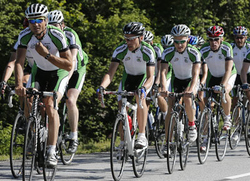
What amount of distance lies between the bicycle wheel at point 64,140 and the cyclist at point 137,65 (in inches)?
43.1

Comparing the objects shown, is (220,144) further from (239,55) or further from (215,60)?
(239,55)

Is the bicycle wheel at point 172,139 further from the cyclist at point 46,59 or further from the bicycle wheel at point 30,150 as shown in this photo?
the bicycle wheel at point 30,150

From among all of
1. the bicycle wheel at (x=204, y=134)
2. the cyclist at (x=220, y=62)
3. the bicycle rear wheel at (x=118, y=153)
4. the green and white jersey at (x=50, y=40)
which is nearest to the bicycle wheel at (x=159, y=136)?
the bicycle wheel at (x=204, y=134)

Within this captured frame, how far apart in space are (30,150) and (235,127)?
562cm

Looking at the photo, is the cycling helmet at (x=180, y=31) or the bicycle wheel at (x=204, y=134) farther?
the bicycle wheel at (x=204, y=134)

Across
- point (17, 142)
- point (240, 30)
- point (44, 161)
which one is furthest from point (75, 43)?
point (240, 30)

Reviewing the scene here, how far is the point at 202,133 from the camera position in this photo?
431 inches

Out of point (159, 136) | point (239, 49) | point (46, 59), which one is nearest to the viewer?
point (46, 59)

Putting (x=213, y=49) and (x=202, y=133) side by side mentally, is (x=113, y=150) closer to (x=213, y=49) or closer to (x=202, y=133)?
(x=202, y=133)

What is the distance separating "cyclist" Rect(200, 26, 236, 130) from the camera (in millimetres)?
11570

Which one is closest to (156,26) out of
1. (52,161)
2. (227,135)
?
(227,135)

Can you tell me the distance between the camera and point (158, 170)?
9.84 m

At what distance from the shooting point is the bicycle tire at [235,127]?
476 inches

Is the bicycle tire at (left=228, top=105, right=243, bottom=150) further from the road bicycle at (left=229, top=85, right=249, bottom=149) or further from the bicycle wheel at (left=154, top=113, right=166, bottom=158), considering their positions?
the bicycle wheel at (left=154, top=113, right=166, bottom=158)
